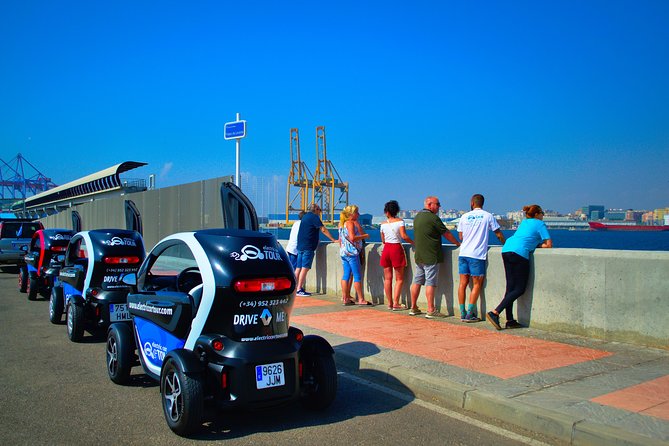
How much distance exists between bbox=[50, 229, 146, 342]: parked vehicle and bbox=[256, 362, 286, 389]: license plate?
3.75 m

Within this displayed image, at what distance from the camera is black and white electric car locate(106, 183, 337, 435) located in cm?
418

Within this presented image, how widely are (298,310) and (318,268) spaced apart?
2559mm

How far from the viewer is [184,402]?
4.08m

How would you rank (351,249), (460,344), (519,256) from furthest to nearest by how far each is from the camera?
(351,249)
(519,256)
(460,344)

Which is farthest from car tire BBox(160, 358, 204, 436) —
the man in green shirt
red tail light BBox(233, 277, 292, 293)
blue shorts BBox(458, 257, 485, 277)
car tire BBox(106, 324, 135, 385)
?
the man in green shirt

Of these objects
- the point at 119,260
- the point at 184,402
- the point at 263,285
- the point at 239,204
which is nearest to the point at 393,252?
the point at 239,204

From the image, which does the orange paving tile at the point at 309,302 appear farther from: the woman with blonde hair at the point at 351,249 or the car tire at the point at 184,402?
the car tire at the point at 184,402

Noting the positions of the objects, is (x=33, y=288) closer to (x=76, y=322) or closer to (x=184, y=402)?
(x=76, y=322)

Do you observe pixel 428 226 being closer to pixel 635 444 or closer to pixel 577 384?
pixel 577 384

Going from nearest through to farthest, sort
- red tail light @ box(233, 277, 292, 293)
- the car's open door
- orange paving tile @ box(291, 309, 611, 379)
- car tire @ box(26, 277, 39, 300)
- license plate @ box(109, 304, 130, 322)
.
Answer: red tail light @ box(233, 277, 292, 293)
orange paving tile @ box(291, 309, 611, 379)
the car's open door
license plate @ box(109, 304, 130, 322)
car tire @ box(26, 277, 39, 300)

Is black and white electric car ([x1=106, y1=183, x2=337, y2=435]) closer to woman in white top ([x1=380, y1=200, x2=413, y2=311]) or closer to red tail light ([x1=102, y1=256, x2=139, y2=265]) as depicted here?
red tail light ([x1=102, y1=256, x2=139, y2=265])

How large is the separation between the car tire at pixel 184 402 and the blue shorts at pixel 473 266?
509 cm

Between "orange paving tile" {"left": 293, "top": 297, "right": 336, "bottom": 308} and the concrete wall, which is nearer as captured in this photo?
the concrete wall

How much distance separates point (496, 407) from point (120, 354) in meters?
3.61
